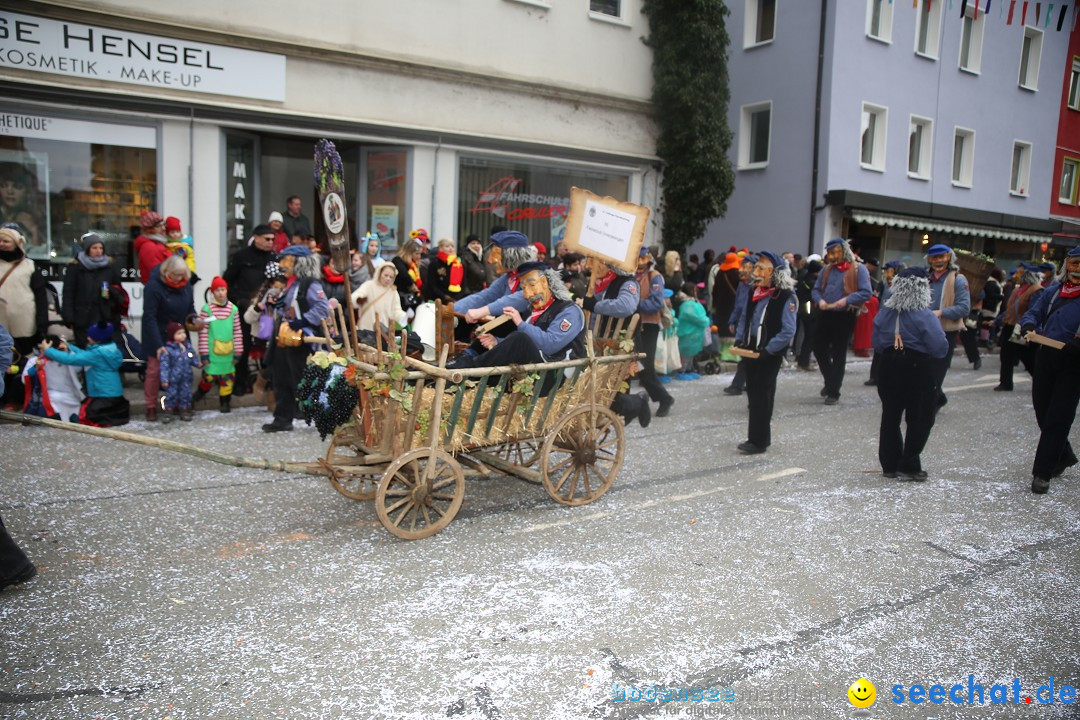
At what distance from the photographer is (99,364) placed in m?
7.88

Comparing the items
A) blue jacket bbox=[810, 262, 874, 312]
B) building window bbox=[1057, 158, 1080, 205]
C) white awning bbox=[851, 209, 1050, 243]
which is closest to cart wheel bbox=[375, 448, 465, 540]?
blue jacket bbox=[810, 262, 874, 312]

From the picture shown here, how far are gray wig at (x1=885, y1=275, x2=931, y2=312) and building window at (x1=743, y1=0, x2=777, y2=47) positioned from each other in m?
16.5

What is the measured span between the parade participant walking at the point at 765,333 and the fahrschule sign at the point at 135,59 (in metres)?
8.36

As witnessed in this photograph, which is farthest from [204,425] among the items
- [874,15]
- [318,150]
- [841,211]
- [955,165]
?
[955,165]

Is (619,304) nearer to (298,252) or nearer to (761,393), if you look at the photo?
(761,393)

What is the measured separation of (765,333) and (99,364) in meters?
6.48

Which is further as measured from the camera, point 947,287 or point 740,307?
point 947,287

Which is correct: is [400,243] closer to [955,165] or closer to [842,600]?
[842,600]

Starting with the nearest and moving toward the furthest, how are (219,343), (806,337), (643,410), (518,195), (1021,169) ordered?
(643,410) < (219,343) < (806,337) < (518,195) < (1021,169)

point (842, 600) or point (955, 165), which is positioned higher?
point (955, 165)

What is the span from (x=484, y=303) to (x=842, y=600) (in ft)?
12.0

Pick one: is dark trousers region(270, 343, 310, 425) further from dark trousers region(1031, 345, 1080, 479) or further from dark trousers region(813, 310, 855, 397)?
dark trousers region(1031, 345, 1080, 479)

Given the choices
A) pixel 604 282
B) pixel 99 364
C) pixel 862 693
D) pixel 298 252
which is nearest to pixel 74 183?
pixel 99 364

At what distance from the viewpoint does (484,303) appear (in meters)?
6.73
